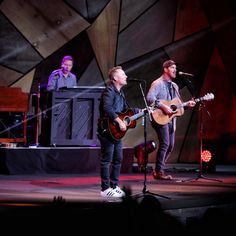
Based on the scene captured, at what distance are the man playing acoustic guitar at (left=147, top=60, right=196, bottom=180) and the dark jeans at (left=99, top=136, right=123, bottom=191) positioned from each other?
1.63m

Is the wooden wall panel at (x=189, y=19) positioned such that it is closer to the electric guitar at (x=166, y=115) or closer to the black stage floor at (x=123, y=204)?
the electric guitar at (x=166, y=115)

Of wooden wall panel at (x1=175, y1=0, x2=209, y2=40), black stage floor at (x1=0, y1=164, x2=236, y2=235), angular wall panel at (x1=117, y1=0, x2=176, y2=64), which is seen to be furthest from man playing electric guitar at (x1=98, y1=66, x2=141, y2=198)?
wooden wall panel at (x1=175, y1=0, x2=209, y2=40)

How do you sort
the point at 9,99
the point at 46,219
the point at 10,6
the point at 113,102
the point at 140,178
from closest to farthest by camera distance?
the point at 46,219, the point at 113,102, the point at 140,178, the point at 9,99, the point at 10,6

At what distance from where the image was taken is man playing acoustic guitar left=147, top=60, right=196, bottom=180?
8.67 meters

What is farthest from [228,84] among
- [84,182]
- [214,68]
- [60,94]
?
[84,182]

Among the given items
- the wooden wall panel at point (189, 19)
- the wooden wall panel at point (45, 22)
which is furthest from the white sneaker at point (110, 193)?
the wooden wall panel at point (189, 19)

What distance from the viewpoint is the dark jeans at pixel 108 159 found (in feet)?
23.0

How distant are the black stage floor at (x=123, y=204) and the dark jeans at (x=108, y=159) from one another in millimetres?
263

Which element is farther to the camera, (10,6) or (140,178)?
(10,6)

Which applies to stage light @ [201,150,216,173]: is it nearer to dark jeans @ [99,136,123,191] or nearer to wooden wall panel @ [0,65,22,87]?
dark jeans @ [99,136,123,191]

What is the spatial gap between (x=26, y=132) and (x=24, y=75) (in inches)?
68.0

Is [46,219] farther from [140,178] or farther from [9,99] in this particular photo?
[9,99]

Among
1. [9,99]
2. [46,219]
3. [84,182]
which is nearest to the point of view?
[46,219]

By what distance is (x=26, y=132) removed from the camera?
10898mm
